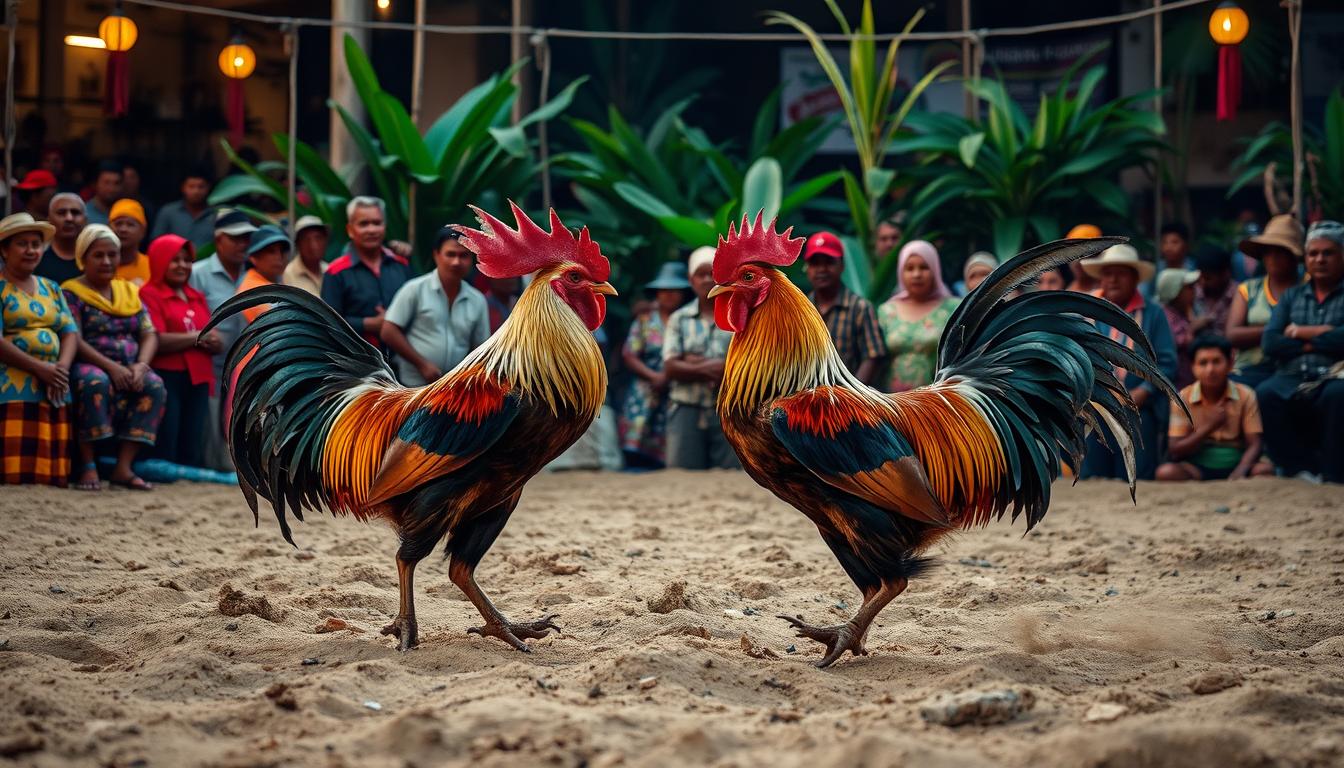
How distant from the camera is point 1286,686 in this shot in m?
3.69

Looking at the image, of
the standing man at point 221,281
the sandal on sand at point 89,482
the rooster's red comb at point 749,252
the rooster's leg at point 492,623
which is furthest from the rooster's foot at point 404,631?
the standing man at point 221,281

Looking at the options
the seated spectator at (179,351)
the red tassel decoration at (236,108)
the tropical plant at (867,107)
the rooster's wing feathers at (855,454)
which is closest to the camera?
the rooster's wing feathers at (855,454)

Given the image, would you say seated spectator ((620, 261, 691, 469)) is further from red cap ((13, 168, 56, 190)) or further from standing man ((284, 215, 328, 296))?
red cap ((13, 168, 56, 190))

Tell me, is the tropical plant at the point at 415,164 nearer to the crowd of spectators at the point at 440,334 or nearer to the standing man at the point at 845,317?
the crowd of spectators at the point at 440,334

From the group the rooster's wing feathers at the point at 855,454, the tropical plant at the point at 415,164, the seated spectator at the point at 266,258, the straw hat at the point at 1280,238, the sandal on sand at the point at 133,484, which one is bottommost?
the sandal on sand at the point at 133,484

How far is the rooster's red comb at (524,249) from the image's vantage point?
177 inches

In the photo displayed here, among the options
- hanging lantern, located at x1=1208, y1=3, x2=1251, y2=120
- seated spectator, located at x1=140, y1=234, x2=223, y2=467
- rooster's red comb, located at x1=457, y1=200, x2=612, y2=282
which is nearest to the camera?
rooster's red comb, located at x1=457, y1=200, x2=612, y2=282

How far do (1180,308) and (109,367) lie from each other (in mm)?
7040

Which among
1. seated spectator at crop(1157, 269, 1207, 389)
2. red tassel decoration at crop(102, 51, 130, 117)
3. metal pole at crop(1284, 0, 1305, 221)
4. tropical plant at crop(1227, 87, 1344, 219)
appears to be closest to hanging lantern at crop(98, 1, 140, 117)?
red tassel decoration at crop(102, 51, 130, 117)

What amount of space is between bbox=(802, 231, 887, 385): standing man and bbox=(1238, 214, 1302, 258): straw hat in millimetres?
2549

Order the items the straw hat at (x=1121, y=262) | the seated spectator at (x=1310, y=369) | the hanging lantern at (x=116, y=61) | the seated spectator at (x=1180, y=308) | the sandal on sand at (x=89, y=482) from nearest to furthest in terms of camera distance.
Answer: the sandal on sand at (x=89, y=482), the seated spectator at (x=1310, y=369), the straw hat at (x=1121, y=262), the hanging lantern at (x=116, y=61), the seated spectator at (x=1180, y=308)

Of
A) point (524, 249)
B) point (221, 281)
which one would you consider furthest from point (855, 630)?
point (221, 281)

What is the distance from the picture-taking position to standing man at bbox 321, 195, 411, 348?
27.0 ft

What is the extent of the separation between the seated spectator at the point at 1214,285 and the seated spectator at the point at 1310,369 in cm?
94
